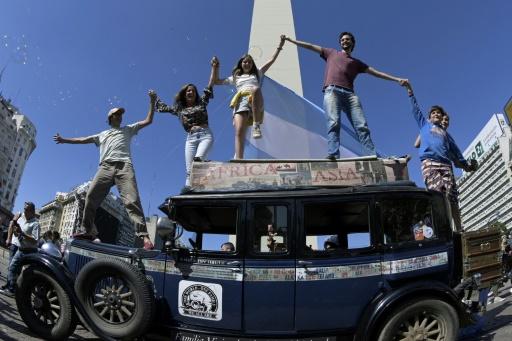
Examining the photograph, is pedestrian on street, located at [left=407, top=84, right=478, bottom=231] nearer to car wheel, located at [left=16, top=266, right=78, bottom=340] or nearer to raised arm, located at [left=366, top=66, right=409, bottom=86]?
raised arm, located at [left=366, top=66, right=409, bottom=86]

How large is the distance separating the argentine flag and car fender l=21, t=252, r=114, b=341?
373 centimetres

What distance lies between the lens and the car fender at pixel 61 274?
165 inches

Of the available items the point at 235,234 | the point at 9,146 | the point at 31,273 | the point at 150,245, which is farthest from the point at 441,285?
the point at 9,146

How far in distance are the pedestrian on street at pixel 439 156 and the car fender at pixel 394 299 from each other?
5.11 feet

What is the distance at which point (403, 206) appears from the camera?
405 centimetres

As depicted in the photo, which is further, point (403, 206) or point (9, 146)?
point (9, 146)

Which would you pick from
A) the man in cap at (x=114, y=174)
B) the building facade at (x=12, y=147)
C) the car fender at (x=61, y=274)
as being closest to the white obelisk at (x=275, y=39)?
the man in cap at (x=114, y=174)

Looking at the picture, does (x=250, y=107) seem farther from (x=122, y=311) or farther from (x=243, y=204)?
(x=122, y=311)

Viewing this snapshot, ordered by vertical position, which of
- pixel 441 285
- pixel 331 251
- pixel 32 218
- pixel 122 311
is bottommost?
pixel 122 311

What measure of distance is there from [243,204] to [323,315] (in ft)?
4.51

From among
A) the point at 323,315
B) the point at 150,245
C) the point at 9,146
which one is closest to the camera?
the point at 323,315

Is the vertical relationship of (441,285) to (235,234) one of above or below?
below

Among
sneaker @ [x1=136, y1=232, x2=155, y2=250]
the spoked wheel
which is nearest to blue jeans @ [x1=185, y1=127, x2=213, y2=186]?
sneaker @ [x1=136, y1=232, x2=155, y2=250]

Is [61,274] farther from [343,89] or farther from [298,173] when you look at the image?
[343,89]
